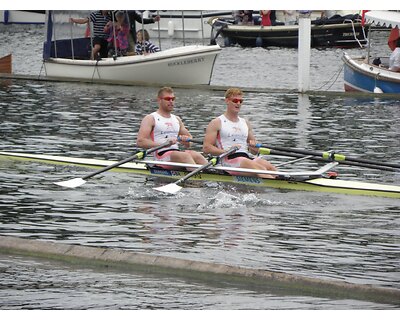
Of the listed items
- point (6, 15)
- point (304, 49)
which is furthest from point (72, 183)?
point (6, 15)

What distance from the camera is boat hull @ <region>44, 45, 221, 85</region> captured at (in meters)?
27.9

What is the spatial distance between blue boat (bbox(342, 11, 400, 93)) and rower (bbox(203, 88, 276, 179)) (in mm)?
10313

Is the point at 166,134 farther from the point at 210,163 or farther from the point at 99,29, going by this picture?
the point at 99,29

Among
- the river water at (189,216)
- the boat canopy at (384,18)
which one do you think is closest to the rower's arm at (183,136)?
the river water at (189,216)

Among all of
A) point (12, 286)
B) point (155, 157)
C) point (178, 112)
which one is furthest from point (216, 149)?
point (178, 112)

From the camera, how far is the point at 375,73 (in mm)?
25906

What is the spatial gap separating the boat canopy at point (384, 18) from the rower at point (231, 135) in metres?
10.1

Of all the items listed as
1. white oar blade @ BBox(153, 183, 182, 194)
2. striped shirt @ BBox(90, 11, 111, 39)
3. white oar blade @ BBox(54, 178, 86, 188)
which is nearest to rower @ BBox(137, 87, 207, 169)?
white oar blade @ BBox(153, 183, 182, 194)

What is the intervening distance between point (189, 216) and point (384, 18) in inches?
525

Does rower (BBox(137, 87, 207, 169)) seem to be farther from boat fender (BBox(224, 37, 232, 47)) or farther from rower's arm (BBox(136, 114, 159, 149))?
boat fender (BBox(224, 37, 232, 47))

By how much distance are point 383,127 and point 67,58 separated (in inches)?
438

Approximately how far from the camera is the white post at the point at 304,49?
2594 centimetres

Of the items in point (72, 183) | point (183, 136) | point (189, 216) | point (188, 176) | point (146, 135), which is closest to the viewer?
point (189, 216)

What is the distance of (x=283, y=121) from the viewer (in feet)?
71.4
